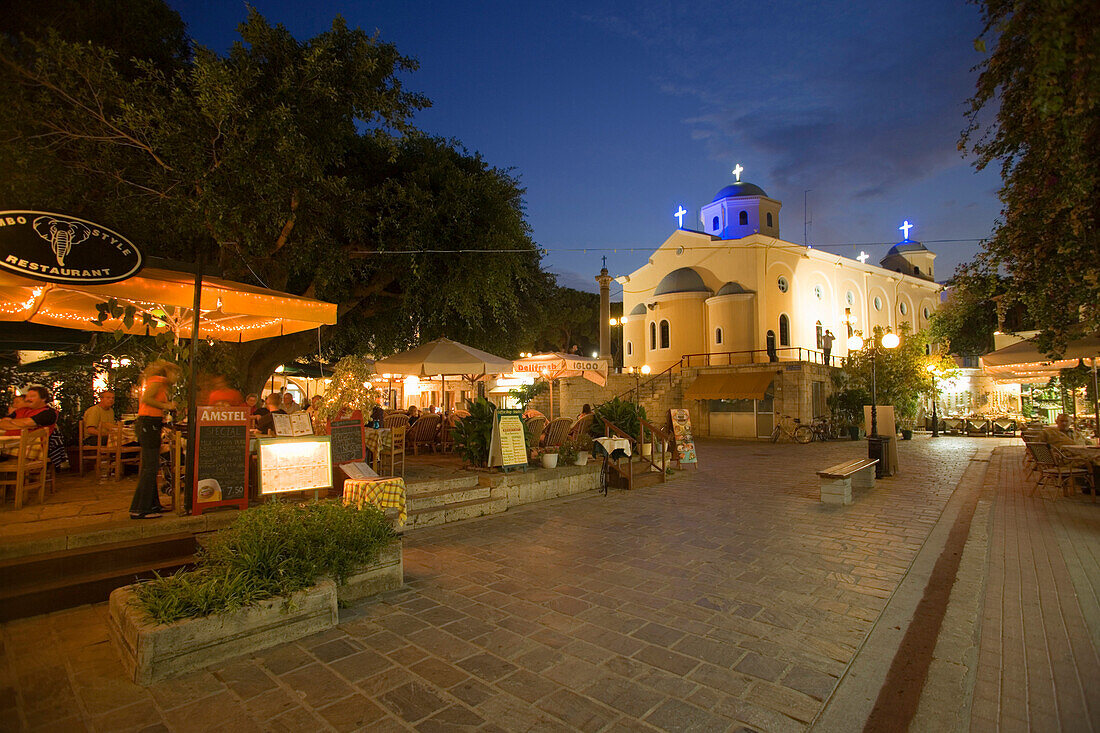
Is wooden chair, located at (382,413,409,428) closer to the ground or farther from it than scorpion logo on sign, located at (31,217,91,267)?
closer to the ground

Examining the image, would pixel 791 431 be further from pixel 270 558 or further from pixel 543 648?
pixel 270 558

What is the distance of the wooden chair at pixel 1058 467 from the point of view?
8.94 metres

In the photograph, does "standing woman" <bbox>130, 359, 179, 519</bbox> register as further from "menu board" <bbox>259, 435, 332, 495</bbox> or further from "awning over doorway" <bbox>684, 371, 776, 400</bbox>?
"awning over doorway" <bbox>684, 371, 776, 400</bbox>

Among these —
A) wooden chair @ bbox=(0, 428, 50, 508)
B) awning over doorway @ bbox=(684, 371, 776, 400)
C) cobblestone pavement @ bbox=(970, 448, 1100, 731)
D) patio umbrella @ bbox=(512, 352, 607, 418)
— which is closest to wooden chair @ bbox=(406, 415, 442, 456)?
patio umbrella @ bbox=(512, 352, 607, 418)

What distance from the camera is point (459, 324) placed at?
1488cm

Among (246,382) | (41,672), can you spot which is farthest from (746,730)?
(246,382)

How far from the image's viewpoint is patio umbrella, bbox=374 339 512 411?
10.1 m

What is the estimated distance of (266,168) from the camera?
861 centimetres

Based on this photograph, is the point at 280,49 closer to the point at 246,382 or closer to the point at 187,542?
the point at 246,382

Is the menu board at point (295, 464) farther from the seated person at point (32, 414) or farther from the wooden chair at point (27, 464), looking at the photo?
the seated person at point (32, 414)

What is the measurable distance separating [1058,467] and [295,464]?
467 inches

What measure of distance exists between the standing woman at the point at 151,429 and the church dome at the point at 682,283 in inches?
1094

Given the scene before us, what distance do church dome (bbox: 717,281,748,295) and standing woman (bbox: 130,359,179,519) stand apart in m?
27.5

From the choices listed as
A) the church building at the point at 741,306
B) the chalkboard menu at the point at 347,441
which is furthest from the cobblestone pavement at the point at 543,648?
the church building at the point at 741,306
